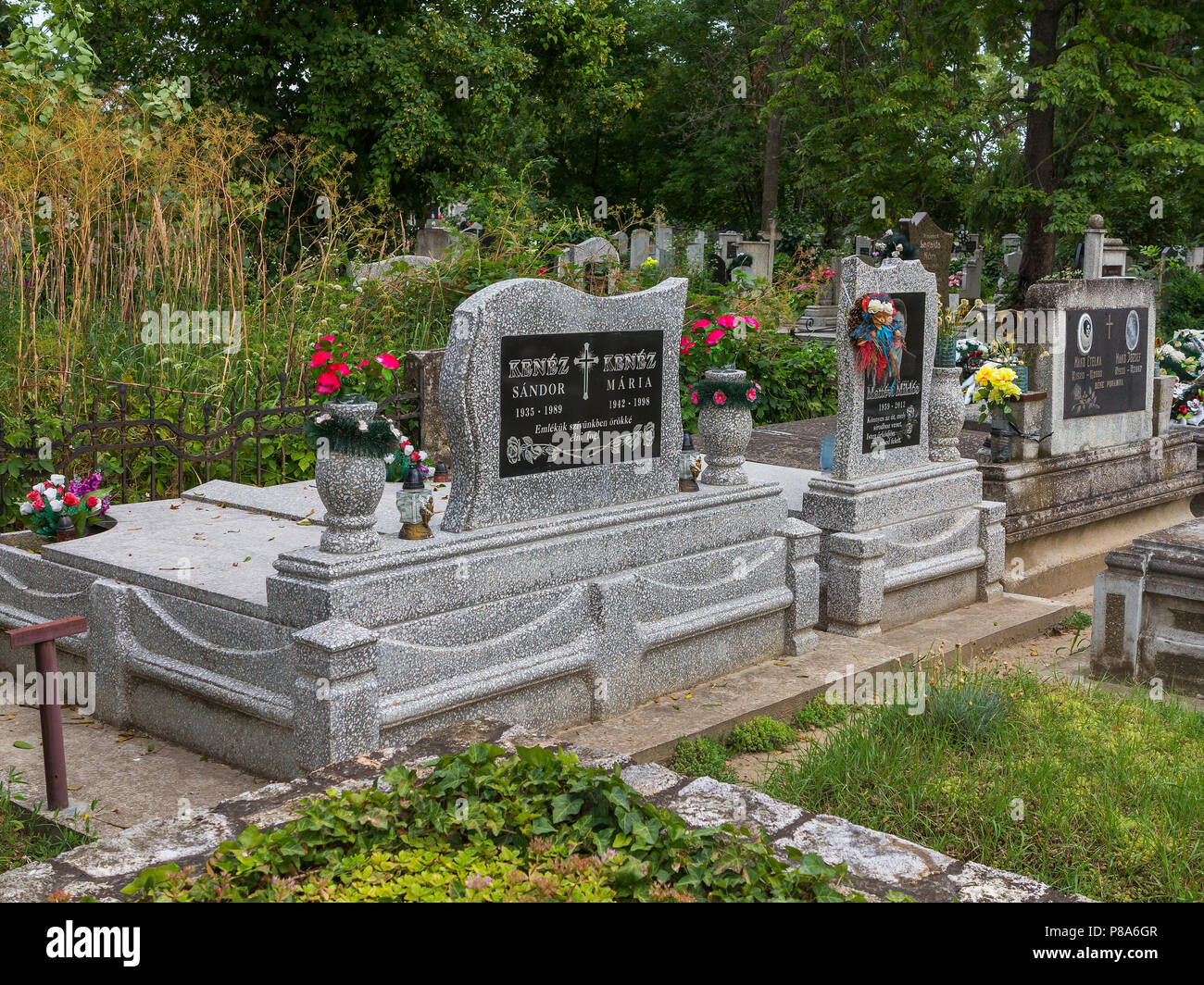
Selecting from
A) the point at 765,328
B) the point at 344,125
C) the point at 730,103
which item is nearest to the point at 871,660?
the point at 765,328

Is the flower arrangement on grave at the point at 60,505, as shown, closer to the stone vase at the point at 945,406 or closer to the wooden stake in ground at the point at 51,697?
the wooden stake in ground at the point at 51,697

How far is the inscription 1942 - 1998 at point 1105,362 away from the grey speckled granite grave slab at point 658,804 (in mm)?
7471

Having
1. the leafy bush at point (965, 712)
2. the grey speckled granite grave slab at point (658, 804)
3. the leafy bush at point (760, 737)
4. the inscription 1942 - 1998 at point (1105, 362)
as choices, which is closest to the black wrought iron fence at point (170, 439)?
the leafy bush at point (760, 737)

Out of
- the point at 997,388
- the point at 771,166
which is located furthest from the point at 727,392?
the point at 771,166

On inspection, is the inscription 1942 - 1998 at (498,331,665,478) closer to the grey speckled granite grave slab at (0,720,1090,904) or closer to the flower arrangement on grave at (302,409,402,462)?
the flower arrangement on grave at (302,409,402,462)

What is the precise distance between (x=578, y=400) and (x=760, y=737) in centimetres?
189

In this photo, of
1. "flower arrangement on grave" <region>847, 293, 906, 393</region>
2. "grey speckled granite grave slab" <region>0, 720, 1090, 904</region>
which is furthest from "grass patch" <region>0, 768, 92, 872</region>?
"flower arrangement on grave" <region>847, 293, 906, 393</region>

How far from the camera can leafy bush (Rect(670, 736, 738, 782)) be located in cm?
571

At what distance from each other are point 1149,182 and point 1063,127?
7.21 ft

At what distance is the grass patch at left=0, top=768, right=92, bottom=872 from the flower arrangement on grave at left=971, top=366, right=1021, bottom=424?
724 centimetres

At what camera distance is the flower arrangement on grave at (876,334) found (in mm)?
7789

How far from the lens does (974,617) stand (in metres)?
8.46

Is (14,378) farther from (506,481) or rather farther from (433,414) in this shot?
(506,481)

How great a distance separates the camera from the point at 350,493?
5145 mm
